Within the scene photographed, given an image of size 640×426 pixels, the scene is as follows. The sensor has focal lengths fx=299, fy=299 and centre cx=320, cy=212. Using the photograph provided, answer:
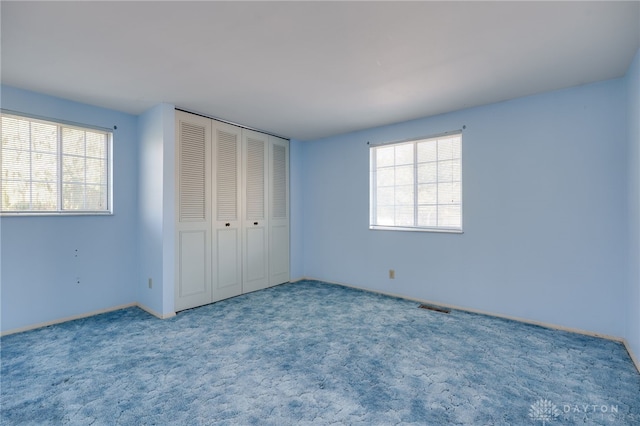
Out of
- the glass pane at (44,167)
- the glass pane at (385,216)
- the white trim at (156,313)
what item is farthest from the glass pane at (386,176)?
the glass pane at (44,167)

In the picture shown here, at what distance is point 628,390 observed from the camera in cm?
203

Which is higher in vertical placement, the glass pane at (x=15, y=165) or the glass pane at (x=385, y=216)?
the glass pane at (x=15, y=165)

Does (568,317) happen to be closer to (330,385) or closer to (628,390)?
(628,390)

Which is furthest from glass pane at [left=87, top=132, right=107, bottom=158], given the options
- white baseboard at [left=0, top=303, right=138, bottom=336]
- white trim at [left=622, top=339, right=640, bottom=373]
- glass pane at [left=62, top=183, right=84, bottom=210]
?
white trim at [left=622, top=339, right=640, bottom=373]

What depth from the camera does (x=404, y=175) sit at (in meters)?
4.23

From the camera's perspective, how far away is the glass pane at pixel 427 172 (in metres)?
3.94

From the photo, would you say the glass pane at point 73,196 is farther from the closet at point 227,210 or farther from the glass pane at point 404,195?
the glass pane at point 404,195

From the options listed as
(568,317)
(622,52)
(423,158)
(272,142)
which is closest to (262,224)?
(272,142)

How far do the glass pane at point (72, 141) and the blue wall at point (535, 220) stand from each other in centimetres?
382

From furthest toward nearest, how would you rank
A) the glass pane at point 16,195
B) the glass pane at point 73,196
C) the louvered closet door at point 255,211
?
the louvered closet door at point 255,211
the glass pane at point 73,196
the glass pane at point 16,195

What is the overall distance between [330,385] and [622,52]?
3.41m

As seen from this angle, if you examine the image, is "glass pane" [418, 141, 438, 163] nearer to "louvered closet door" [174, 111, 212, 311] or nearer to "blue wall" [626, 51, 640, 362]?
"blue wall" [626, 51, 640, 362]

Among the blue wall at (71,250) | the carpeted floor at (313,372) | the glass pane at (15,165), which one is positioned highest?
the glass pane at (15,165)

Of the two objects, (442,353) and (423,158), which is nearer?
(442,353)
